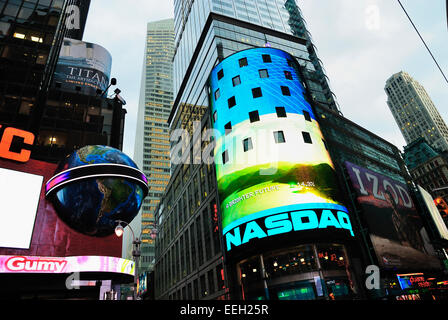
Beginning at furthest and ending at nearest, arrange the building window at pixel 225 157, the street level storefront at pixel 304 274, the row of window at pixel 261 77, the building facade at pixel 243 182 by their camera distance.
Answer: the row of window at pixel 261 77 < the building window at pixel 225 157 < the building facade at pixel 243 182 < the street level storefront at pixel 304 274

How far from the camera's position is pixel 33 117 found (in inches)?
1059

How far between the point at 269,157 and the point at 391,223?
22622mm

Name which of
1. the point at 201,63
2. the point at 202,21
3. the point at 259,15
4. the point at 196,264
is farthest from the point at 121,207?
the point at 259,15

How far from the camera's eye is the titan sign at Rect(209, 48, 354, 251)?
88.1 feet

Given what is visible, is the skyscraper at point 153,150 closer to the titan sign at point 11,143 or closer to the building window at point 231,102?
the building window at point 231,102

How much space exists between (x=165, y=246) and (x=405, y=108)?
19402 cm

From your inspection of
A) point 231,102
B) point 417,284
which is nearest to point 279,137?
point 231,102

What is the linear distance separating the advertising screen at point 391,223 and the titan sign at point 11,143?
119 ft

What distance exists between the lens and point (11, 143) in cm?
1409

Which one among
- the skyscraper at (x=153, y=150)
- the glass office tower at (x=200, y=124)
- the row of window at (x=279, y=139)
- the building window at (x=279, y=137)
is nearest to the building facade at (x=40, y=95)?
the row of window at (x=279, y=139)

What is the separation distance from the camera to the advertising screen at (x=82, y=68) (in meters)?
43.5

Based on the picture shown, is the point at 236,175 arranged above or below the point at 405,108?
below

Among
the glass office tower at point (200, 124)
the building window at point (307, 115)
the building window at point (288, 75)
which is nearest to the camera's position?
the building window at point (307, 115)
